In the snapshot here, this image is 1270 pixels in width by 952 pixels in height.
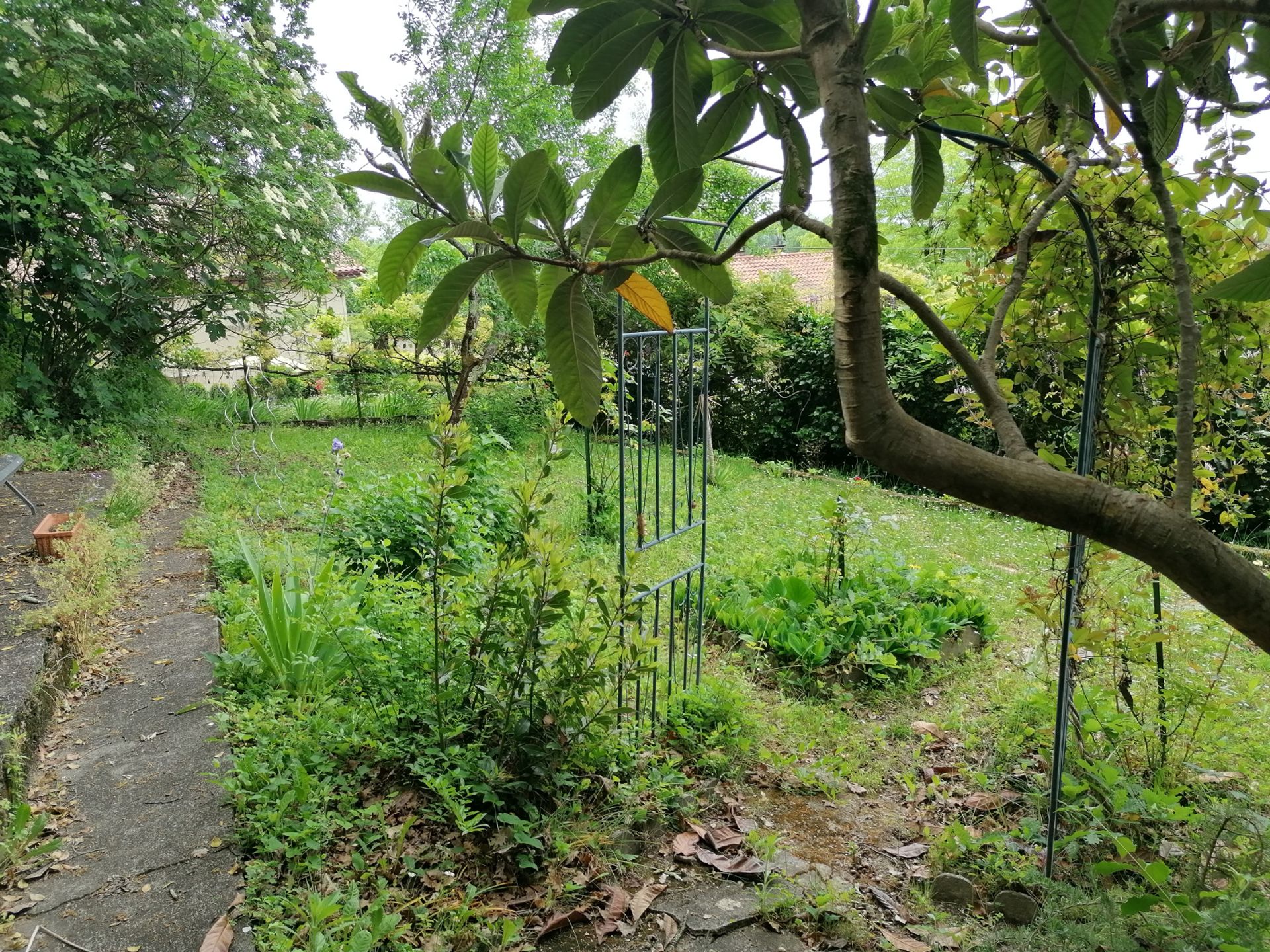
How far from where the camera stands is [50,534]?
342cm

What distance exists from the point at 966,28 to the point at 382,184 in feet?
2.29

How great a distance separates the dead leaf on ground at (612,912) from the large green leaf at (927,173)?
174 centimetres

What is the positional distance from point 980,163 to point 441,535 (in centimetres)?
174

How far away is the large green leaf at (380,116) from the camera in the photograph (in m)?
0.77

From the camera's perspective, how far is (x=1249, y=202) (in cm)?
162

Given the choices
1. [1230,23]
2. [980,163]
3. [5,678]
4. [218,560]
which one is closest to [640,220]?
[1230,23]

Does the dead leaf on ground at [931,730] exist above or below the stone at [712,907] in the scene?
below

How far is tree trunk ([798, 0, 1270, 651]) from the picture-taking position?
60 cm

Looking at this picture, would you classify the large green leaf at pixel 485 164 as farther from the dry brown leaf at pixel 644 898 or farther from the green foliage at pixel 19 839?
the green foliage at pixel 19 839

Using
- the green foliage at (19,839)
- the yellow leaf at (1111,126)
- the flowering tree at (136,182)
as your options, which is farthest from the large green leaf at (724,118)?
the flowering tree at (136,182)

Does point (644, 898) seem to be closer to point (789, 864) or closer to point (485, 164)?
point (789, 864)

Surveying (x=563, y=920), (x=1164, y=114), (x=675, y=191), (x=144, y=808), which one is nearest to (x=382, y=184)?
(x=675, y=191)

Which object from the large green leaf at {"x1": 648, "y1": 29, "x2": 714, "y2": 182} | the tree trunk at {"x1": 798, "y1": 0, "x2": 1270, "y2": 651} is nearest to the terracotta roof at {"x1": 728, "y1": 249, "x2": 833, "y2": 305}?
the large green leaf at {"x1": 648, "y1": 29, "x2": 714, "y2": 182}

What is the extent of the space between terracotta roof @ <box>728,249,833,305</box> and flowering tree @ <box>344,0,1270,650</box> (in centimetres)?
990
